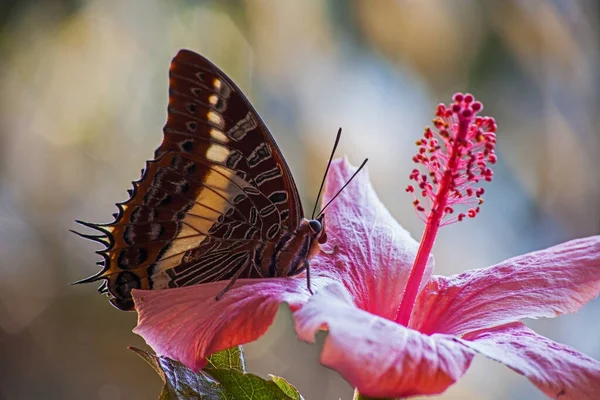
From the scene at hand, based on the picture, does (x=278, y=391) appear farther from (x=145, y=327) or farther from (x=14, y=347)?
(x=14, y=347)

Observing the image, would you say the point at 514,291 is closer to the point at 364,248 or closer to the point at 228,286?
the point at 364,248

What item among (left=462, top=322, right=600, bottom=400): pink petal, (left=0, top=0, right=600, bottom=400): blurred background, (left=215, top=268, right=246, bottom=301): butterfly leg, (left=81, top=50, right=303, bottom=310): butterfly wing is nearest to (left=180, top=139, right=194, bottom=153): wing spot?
(left=81, top=50, right=303, bottom=310): butterfly wing

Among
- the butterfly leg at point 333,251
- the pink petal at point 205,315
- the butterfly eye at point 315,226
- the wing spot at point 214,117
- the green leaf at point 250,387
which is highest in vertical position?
the wing spot at point 214,117

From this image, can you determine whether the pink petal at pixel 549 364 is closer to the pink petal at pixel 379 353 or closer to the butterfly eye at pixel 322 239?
the pink petal at pixel 379 353

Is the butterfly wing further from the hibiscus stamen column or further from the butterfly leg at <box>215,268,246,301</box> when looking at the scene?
the hibiscus stamen column

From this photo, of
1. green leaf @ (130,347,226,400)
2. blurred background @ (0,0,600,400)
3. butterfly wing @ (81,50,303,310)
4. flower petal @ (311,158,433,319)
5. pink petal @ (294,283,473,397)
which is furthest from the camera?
blurred background @ (0,0,600,400)

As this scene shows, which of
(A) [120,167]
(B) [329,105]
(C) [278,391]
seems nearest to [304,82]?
(B) [329,105]

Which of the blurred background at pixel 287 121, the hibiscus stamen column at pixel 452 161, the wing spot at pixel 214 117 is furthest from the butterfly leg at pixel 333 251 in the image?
the blurred background at pixel 287 121

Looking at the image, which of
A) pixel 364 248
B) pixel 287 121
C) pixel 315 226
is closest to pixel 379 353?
pixel 315 226
